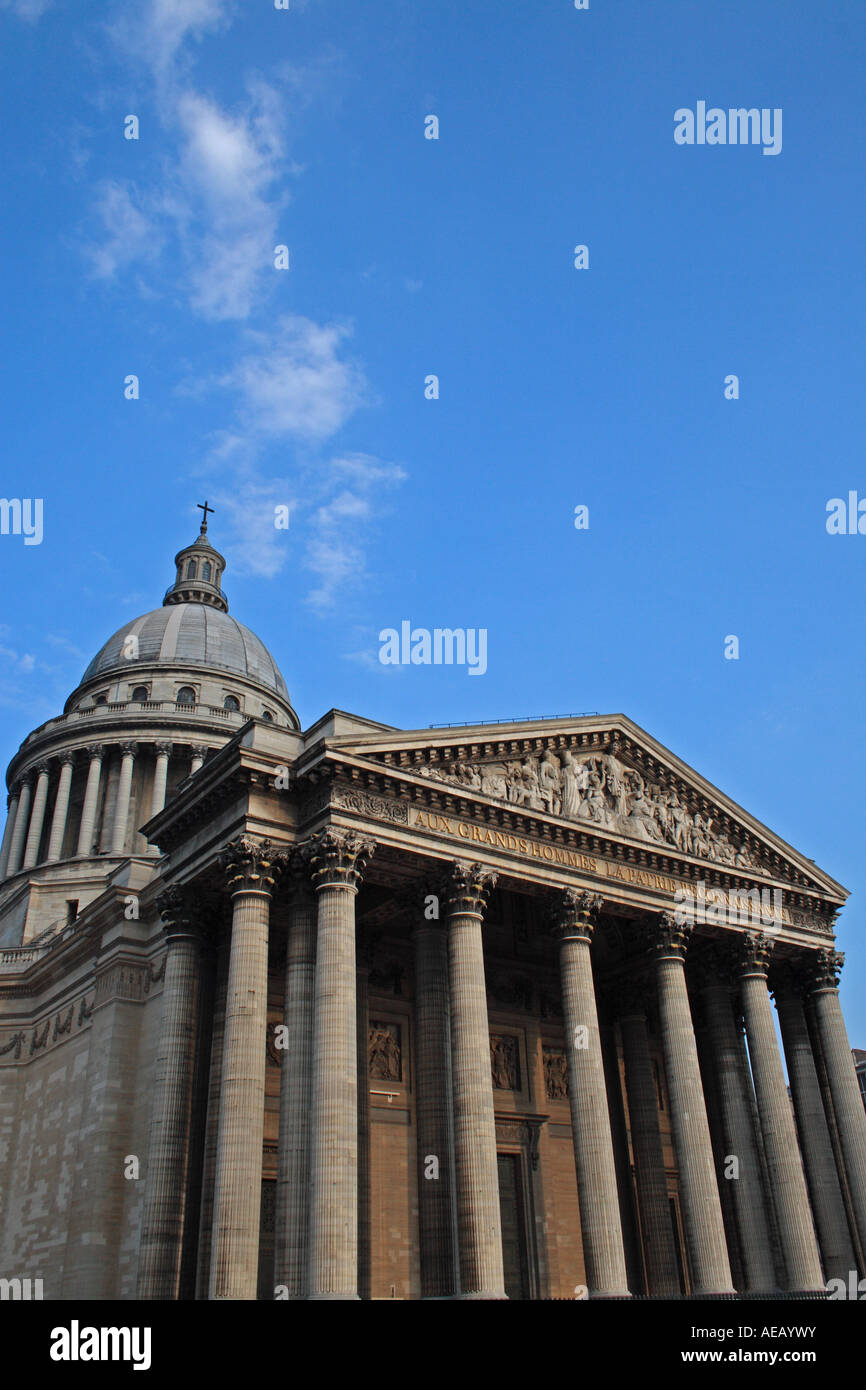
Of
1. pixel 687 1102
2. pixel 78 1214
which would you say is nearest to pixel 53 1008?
pixel 78 1214

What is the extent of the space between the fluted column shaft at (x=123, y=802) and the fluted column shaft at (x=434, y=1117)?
26889mm

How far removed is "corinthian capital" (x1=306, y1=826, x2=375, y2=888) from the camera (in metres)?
27.5

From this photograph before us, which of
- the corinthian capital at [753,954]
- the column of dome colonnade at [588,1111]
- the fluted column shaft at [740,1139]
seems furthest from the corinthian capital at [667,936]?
the fluted column shaft at [740,1139]

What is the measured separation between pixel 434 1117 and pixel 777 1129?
11936mm

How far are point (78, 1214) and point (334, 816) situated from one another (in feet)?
49.1

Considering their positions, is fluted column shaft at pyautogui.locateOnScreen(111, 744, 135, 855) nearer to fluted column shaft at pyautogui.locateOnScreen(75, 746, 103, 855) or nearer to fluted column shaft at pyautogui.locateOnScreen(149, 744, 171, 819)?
fluted column shaft at pyautogui.locateOnScreen(75, 746, 103, 855)

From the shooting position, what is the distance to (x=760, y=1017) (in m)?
36.4

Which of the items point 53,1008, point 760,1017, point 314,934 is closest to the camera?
point 314,934

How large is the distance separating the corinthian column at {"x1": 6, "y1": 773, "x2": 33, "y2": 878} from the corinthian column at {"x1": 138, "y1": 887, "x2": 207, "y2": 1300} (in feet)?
96.6

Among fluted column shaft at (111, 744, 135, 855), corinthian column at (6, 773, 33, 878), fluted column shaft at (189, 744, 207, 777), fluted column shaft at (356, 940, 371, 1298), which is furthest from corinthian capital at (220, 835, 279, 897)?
corinthian column at (6, 773, 33, 878)

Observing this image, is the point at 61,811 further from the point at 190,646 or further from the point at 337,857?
the point at 337,857

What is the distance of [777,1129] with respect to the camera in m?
34.3
